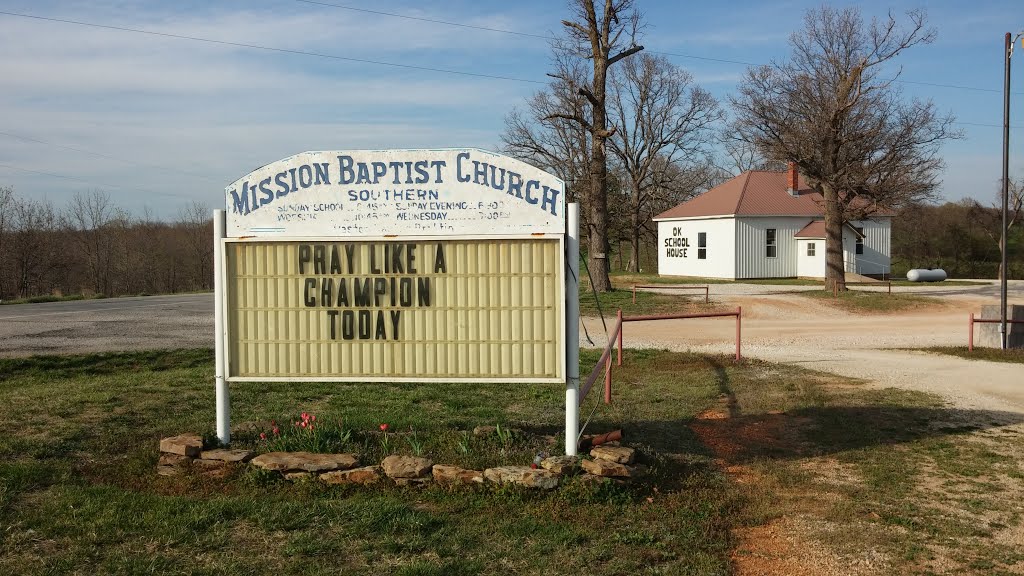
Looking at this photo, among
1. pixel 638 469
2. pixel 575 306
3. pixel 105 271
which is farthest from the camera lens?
pixel 105 271

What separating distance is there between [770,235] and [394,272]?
1385 inches

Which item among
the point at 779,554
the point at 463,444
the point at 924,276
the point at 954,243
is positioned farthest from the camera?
the point at 954,243

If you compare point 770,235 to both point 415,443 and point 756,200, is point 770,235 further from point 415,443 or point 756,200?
point 415,443

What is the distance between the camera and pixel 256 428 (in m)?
8.09

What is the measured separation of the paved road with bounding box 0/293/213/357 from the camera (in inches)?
613

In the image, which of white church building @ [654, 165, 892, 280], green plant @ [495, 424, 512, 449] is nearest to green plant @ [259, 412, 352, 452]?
green plant @ [495, 424, 512, 449]

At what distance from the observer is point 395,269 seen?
6953 millimetres

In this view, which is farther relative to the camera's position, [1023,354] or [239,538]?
[1023,354]

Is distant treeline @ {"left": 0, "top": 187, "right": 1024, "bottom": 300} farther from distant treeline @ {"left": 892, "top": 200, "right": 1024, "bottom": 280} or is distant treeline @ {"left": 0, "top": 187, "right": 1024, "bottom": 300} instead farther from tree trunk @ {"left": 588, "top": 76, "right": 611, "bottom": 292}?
tree trunk @ {"left": 588, "top": 76, "right": 611, "bottom": 292}

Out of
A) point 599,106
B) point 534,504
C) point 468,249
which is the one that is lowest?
point 534,504

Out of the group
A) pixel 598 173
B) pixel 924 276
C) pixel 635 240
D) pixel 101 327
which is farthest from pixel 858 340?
pixel 635 240

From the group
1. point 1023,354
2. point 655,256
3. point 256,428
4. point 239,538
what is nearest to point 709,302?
point 1023,354

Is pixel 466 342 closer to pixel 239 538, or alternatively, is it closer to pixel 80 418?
pixel 239 538

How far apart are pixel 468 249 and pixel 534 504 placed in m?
2.16
